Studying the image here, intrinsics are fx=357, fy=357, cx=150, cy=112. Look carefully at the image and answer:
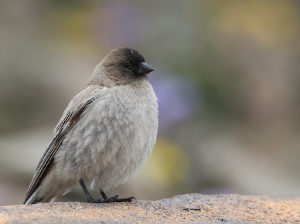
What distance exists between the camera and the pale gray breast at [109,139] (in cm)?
388

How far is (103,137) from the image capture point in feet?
12.6

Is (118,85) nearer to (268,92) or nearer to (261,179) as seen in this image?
(261,179)

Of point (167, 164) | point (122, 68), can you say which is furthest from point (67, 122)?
point (167, 164)

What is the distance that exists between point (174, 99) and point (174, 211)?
18.7 feet

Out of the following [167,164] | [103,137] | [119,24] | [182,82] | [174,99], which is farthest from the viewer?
[119,24]

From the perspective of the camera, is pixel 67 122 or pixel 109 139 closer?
pixel 109 139

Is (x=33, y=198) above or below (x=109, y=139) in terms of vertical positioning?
below

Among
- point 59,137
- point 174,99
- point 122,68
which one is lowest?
point 59,137

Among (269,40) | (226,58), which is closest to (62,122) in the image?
(226,58)

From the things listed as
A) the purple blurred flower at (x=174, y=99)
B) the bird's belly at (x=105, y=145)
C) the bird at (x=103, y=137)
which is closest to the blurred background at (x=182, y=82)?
the purple blurred flower at (x=174, y=99)

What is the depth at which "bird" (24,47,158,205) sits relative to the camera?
12.8 ft

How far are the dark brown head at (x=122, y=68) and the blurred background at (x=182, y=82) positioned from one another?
3.05m

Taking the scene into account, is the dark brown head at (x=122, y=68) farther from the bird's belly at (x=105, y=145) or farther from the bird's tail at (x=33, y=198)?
the bird's tail at (x=33, y=198)

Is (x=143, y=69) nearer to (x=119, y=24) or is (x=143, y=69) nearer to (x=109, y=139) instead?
(x=109, y=139)
